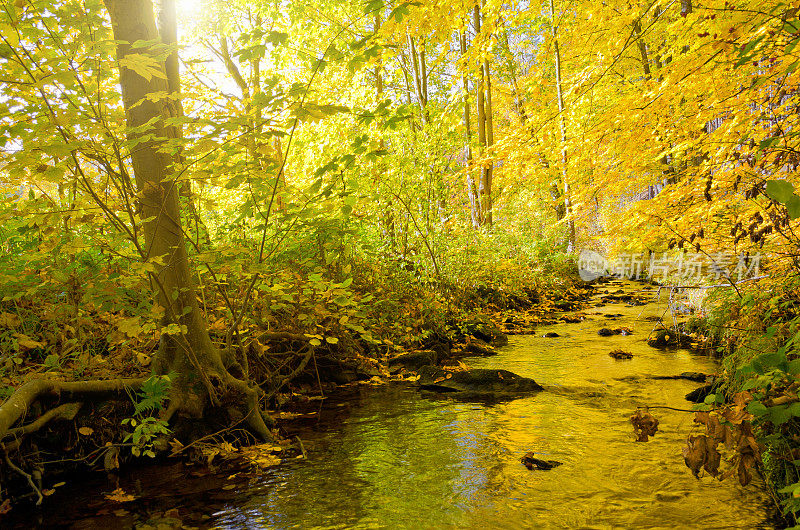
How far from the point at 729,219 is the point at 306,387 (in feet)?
20.0

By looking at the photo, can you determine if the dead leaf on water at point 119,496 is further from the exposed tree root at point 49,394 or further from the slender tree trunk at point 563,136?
the slender tree trunk at point 563,136

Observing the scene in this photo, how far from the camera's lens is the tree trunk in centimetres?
385

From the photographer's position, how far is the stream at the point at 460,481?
3.01 metres

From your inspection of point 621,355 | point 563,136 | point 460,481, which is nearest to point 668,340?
point 621,355

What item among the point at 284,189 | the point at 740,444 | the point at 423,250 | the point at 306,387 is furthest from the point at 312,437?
the point at 423,250

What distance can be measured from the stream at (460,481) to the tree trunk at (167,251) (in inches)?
27.8

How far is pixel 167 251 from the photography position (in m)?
3.96

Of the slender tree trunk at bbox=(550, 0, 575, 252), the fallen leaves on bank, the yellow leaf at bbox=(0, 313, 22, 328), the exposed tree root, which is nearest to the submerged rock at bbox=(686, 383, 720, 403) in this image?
the fallen leaves on bank

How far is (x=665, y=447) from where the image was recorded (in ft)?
12.9

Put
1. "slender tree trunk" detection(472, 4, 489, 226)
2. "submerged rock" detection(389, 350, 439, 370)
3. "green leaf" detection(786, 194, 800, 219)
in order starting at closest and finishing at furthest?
"green leaf" detection(786, 194, 800, 219)
"submerged rock" detection(389, 350, 439, 370)
"slender tree trunk" detection(472, 4, 489, 226)

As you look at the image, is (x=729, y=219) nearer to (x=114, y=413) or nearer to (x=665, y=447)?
(x=665, y=447)

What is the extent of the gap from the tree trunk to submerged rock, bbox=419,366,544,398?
8.14 ft

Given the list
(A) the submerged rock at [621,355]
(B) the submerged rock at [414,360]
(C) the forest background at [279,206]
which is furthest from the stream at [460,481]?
(A) the submerged rock at [621,355]

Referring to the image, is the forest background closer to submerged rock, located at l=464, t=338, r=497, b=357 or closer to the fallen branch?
the fallen branch
